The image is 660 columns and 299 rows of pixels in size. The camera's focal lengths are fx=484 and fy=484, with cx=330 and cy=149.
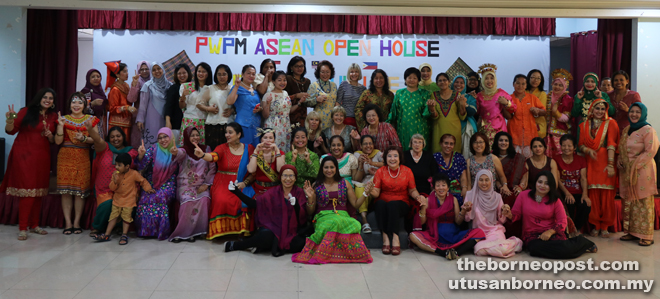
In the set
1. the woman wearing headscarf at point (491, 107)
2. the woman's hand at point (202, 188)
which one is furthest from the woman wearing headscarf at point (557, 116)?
the woman's hand at point (202, 188)

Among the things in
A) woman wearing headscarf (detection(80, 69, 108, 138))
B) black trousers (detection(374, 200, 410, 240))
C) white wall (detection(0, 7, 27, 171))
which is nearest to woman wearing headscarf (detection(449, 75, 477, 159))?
black trousers (detection(374, 200, 410, 240))

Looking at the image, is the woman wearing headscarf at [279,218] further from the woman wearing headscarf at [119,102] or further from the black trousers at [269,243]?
the woman wearing headscarf at [119,102]

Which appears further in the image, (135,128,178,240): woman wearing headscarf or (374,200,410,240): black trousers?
(135,128,178,240): woman wearing headscarf

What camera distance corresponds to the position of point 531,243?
4.14 metres

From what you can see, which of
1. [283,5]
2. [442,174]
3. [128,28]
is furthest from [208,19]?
A: [442,174]

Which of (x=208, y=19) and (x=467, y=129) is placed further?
(x=208, y=19)

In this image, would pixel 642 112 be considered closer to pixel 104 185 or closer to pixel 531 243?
pixel 531 243

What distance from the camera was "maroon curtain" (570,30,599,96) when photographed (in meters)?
7.53

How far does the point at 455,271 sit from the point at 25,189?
399 centimetres

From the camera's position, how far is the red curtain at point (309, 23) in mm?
7645

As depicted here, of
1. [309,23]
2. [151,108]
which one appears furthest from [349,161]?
[309,23]

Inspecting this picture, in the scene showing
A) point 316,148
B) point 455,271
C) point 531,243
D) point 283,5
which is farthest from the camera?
point 283,5

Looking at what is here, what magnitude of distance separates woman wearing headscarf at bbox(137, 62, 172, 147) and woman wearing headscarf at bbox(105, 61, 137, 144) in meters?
0.13

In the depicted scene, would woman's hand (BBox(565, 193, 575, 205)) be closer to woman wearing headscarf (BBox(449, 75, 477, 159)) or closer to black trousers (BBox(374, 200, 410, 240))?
woman wearing headscarf (BBox(449, 75, 477, 159))
